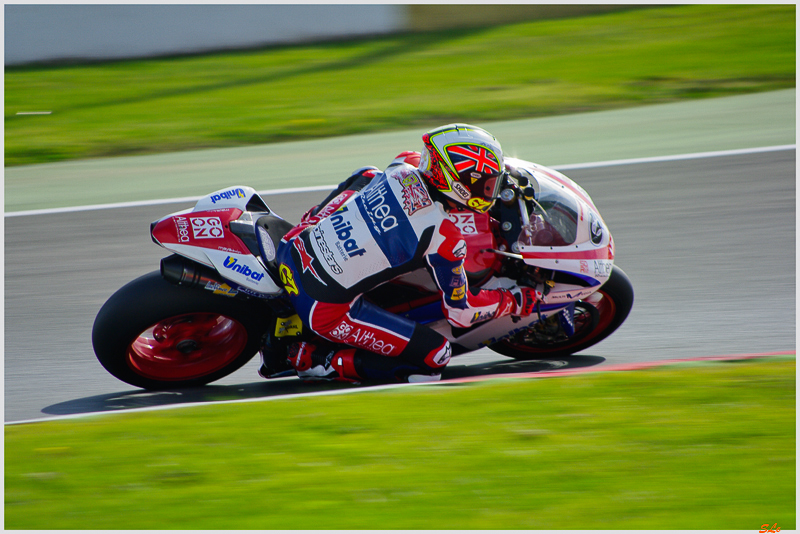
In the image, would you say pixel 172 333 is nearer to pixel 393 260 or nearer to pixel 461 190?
pixel 393 260

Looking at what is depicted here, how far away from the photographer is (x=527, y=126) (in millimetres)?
9180

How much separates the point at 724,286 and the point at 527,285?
2.05 metres

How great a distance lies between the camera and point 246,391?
15.9 feet

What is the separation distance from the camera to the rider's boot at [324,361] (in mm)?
4629

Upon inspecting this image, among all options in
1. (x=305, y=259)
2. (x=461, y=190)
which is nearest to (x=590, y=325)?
(x=461, y=190)

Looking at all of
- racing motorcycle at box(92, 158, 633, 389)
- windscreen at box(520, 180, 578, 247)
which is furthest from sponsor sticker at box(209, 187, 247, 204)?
windscreen at box(520, 180, 578, 247)

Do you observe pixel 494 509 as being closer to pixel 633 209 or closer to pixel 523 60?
pixel 633 209

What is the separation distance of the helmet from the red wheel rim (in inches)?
58.7

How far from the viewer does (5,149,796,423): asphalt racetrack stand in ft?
16.4

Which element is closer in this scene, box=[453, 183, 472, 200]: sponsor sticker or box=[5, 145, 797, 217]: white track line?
box=[453, 183, 472, 200]: sponsor sticker

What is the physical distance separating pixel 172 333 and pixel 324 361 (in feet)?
2.95

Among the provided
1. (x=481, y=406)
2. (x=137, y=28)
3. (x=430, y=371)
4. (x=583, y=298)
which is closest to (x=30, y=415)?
(x=430, y=371)

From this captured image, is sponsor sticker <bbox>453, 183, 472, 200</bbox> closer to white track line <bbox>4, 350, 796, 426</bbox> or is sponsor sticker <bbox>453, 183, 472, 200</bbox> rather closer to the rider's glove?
the rider's glove

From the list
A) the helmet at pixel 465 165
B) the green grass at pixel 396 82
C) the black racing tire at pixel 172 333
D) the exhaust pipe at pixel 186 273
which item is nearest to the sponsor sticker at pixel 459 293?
the helmet at pixel 465 165
